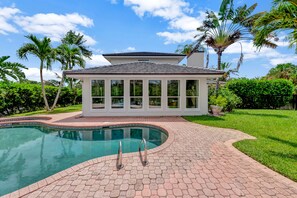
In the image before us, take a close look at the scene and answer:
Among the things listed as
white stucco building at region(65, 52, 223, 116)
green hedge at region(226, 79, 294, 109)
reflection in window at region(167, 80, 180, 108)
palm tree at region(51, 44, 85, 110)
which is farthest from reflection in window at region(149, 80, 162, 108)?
green hedge at region(226, 79, 294, 109)

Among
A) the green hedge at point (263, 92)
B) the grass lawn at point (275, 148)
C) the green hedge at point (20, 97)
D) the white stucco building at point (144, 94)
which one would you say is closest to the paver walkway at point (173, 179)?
Result: the grass lawn at point (275, 148)

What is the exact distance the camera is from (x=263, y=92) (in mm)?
22219

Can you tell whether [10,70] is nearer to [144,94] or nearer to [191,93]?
[144,94]

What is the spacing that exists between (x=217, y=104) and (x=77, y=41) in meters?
34.0

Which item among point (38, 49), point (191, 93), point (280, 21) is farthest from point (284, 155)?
point (38, 49)

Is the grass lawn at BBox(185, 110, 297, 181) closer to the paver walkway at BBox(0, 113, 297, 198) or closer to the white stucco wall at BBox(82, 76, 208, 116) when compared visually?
the paver walkway at BBox(0, 113, 297, 198)

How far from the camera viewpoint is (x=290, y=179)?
15.4ft

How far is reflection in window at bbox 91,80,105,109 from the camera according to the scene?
15.8m

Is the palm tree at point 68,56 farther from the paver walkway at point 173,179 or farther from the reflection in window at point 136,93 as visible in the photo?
the paver walkway at point 173,179

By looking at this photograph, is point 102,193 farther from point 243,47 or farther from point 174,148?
point 243,47

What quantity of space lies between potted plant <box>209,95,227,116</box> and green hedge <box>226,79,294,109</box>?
24.3 feet

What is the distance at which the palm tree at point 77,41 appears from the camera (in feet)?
121

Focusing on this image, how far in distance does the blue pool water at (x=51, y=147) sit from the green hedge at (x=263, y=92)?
16.8 m

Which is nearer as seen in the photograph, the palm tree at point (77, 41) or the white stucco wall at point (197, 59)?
the white stucco wall at point (197, 59)
